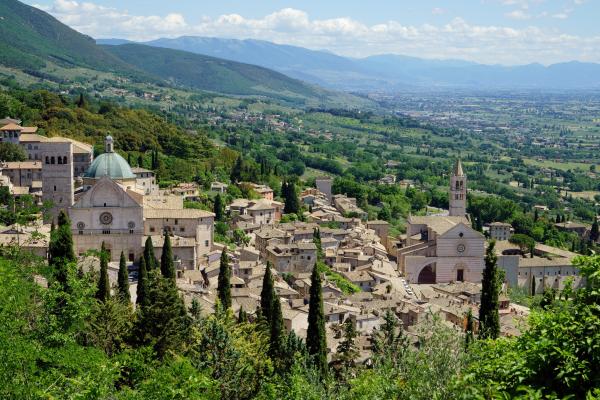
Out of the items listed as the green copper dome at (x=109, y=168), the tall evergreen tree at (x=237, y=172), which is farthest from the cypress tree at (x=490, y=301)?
the tall evergreen tree at (x=237, y=172)

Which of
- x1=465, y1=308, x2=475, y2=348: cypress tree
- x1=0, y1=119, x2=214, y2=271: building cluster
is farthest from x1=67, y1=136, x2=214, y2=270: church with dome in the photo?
x1=465, y1=308, x2=475, y2=348: cypress tree

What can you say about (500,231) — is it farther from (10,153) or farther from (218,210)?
(10,153)

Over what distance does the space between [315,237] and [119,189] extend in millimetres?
14578

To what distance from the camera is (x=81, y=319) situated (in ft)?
65.2

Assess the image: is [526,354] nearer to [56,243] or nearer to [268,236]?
[56,243]

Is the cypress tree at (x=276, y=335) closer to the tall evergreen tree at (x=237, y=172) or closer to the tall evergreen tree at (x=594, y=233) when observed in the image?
the tall evergreen tree at (x=237, y=172)

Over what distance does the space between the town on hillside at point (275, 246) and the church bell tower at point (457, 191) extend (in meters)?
0.10

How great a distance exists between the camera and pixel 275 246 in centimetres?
4919

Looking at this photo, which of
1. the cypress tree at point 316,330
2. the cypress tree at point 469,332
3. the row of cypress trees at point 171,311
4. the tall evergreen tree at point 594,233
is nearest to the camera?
the cypress tree at point 469,332

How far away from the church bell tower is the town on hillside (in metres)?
0.10

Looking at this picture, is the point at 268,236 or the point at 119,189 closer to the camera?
the point at 119,189

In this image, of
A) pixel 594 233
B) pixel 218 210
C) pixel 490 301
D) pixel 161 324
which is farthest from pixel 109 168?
pixel 594 233

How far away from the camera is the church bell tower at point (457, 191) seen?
209 ft

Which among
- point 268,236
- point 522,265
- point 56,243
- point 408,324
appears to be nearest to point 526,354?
point 56,243
